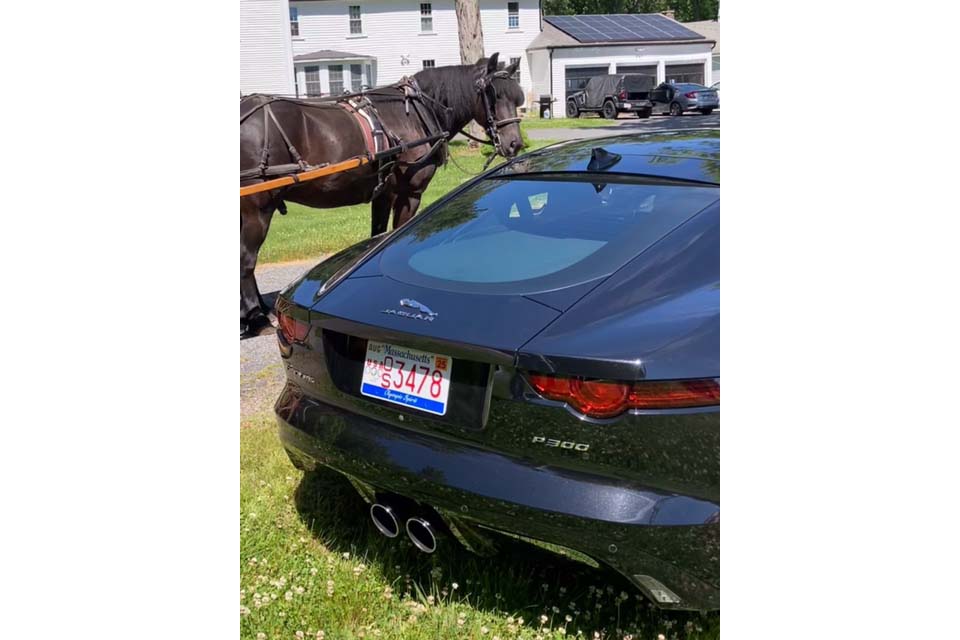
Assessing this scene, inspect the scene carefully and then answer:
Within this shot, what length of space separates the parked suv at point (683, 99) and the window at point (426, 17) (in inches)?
241

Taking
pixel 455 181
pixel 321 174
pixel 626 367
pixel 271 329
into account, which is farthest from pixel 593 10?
pixel 455 181

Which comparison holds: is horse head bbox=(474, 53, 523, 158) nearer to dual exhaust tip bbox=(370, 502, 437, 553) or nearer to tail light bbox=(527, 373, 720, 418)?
dual exhaust tip bbox=(370, 502, 437, 553)

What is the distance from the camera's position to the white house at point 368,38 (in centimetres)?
403

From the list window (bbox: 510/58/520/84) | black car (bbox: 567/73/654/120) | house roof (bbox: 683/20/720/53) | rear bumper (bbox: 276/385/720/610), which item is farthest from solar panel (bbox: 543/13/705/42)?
window (bbox: 510/58/520/84)

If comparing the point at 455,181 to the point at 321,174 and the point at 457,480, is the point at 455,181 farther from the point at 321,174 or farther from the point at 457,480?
the point at 457,480

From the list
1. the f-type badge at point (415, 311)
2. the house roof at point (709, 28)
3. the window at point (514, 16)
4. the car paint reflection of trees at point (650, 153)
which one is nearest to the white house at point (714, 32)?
the house roof at point (709, 28)

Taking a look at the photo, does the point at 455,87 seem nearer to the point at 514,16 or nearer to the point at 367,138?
the point at 367,138

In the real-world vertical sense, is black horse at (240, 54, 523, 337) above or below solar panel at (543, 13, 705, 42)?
below

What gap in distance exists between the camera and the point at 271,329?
5.39 m

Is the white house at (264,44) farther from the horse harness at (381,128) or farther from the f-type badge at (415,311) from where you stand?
the f-type badge at (415,311)

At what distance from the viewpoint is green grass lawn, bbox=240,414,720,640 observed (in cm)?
234

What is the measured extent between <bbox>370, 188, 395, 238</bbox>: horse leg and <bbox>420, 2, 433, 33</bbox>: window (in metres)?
4.00

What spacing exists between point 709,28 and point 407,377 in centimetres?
109

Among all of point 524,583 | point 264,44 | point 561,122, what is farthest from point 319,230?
point 524,583
